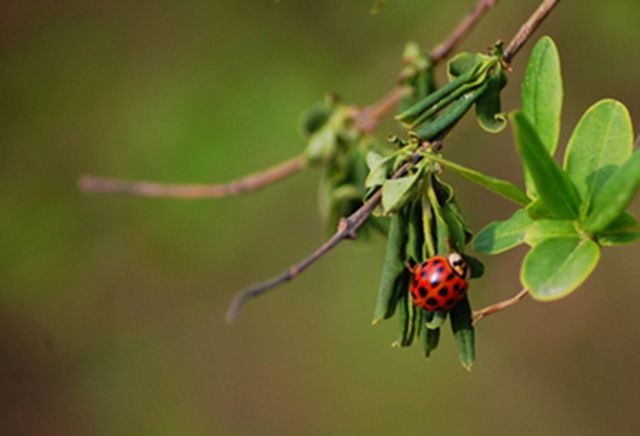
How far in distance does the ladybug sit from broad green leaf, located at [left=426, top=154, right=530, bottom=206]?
123 millimetres

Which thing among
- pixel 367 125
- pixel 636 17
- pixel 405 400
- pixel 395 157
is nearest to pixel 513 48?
pixel 395 157

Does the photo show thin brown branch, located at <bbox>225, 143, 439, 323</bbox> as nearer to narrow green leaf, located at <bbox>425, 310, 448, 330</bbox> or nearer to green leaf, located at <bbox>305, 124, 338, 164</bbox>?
narrow green leaf, located at <bbox>425, 310, 448, 330</bbox>

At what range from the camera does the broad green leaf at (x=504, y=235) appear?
40.8 inches

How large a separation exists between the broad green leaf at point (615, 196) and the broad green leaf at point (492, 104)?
0.24 meters

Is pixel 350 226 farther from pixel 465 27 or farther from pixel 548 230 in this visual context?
pixel 465 27

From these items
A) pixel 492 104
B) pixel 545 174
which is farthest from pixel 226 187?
pixel 545 174

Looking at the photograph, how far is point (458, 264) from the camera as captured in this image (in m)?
1.09

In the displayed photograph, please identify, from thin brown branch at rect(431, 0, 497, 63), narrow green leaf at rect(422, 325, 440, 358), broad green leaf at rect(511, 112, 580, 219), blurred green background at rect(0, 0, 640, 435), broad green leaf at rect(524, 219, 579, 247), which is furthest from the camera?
blurred green background at rect(0, 0, 640, 435)

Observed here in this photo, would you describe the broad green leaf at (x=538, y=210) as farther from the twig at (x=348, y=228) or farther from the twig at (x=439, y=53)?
the twig at (x=439, y=53)

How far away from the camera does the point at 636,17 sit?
2.55 meters

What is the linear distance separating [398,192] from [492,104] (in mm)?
269

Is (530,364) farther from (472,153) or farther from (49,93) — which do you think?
(49,93)

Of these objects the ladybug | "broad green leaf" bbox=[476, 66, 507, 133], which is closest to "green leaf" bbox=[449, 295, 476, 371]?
the ladybug

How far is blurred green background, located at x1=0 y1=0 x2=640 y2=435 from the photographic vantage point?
3.34m
